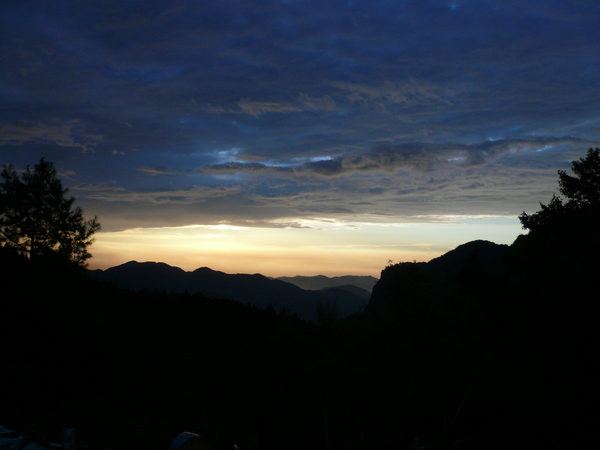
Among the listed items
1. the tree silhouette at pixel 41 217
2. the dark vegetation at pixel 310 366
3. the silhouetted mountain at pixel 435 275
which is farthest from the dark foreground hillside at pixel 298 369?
the tree silhouette at pixel 41 217

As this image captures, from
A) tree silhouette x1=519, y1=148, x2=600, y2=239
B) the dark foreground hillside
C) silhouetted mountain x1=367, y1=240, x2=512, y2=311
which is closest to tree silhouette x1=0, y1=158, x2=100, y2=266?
the dark foreground hillside

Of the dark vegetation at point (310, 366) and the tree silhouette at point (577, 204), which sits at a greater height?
the tree silhouette at point (577, 204)

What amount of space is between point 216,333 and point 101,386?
203 inches

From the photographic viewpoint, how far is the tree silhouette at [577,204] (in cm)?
1731

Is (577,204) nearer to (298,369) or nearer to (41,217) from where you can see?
(298,369)

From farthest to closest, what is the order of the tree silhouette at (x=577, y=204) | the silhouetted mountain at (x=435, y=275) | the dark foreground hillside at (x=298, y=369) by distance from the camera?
1. the tree silhouette at (x=577, y=204)
2. the dark foreground hillside at (x=298, y=369)
3. the silhouetted mountain at (x=435, y=275)

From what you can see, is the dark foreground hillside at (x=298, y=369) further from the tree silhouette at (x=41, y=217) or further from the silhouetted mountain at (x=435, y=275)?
the tree silhouette at (x=41, y=217)

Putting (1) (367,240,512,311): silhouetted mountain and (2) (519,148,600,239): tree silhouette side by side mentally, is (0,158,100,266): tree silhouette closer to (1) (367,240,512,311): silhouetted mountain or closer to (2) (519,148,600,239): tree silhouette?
(1) (367,240,512,311): silhouetted mountain

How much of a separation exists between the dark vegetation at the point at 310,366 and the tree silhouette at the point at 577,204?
0.11 m

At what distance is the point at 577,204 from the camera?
1902cm

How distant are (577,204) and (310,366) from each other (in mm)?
17061

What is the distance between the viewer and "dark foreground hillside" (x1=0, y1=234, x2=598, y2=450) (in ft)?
21.4

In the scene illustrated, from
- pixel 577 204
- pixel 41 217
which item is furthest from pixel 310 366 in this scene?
pixel 41 217

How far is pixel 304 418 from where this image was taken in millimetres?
7355
